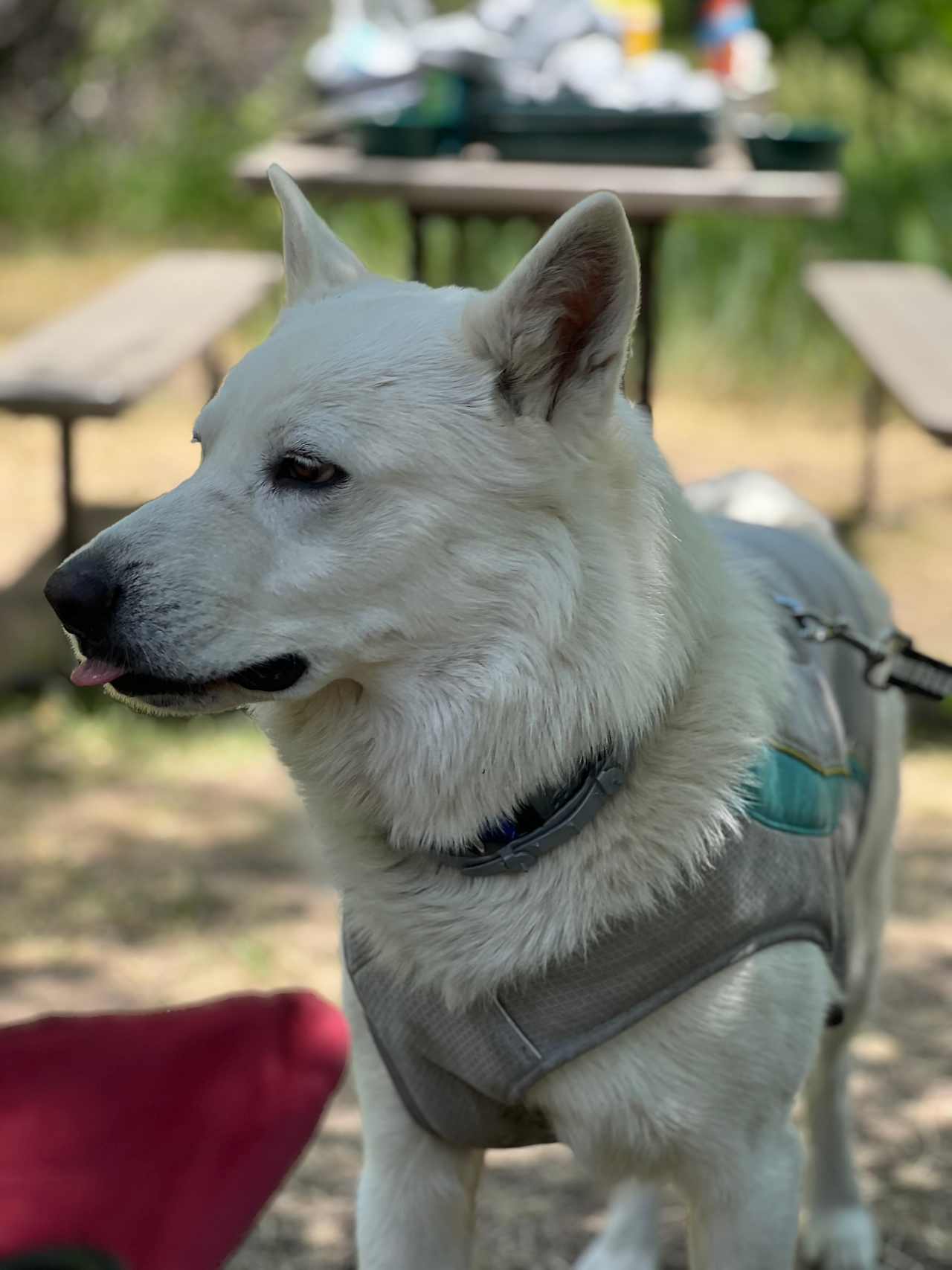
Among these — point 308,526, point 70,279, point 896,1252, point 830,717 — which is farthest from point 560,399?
point 70,279

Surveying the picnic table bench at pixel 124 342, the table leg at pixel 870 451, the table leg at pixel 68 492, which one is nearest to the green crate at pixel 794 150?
the table leg at pixel 870 451

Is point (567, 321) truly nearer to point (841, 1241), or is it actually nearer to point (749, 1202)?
point (749, 1202)

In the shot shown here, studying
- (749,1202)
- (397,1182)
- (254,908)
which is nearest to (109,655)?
(397,1182)

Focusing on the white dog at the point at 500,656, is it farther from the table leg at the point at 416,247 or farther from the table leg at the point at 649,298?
the table leg at the point at 416,247

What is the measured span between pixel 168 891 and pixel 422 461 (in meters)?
2.61

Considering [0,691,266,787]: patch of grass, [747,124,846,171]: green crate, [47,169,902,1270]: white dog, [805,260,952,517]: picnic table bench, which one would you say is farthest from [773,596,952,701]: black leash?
[747,124,846,171]: green crate

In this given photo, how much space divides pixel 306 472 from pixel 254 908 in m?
2.44

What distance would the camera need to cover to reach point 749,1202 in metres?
1.95

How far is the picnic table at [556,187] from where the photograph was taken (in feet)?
19.5

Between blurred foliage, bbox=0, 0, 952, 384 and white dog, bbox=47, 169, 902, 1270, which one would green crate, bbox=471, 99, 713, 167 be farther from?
white dog, bbox=47, 169, 902, 1270

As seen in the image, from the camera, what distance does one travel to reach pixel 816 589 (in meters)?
2.48

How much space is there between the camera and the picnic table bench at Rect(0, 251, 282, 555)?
5.01m

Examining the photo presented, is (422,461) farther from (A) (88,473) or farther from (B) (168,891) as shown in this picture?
(A) (88,473)

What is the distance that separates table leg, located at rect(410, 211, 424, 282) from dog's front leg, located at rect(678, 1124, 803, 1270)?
5146 millimetres
